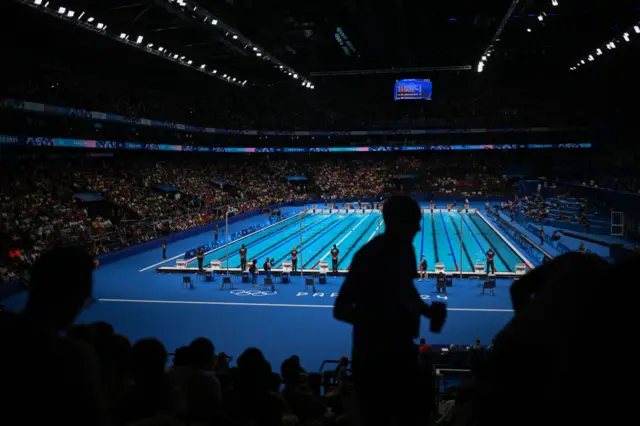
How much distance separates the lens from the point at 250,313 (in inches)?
715

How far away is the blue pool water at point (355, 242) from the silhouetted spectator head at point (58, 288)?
2128 centimetres

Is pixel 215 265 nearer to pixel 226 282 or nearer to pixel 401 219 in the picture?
pixel 226 282

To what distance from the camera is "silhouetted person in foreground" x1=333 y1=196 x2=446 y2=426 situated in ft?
8.80

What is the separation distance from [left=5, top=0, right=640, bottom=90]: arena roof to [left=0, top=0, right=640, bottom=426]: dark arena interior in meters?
0.27

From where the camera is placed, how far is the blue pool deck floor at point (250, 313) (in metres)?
14.9

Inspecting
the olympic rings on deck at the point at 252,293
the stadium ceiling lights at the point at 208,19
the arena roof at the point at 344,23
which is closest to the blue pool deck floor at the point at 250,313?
the olympic rings on deck at the point at 252,293

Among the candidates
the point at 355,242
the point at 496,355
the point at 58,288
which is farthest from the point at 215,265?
the point at 496,355

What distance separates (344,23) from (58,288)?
135 ft

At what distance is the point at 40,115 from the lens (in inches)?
1405

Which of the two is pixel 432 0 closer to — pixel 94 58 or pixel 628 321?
pixel 94 58

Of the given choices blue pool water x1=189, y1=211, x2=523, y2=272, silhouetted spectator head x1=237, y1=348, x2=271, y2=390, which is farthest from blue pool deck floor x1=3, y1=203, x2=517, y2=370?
silhouetted spectator head x1=237, y1=348, x2=271, y2=390

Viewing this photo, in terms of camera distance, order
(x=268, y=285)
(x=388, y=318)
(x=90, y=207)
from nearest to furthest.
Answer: (x=388, y=318)
(x=268, y=285)
(x=90, y=207)

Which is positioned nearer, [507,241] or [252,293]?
[252,293]

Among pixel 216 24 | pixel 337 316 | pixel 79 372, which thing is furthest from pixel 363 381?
pixel 216 24
